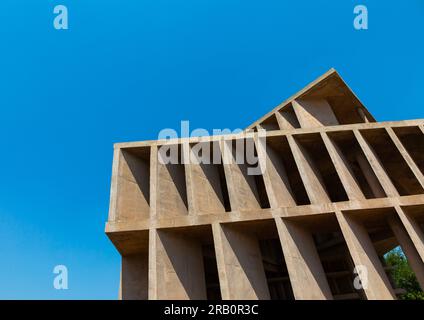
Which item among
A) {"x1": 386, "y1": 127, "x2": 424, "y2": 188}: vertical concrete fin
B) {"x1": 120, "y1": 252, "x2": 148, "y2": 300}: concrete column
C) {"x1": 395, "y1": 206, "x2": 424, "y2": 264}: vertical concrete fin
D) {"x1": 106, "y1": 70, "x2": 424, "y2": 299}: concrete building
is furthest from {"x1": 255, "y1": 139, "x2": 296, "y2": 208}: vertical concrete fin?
{"x1": 120, "y1": 252, "x2": 148, "y2": 300}: concrete column

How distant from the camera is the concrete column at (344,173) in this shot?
12.3 meters

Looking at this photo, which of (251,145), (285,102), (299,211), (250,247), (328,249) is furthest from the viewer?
(285,102)

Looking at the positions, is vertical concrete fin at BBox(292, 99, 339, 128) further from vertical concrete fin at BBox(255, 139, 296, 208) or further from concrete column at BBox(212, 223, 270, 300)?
concrete column at BBox(212, 223, 270, 300)

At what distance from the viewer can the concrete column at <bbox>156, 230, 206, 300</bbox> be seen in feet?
33.8

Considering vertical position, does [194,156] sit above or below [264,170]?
above

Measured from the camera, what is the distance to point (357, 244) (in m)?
11.0

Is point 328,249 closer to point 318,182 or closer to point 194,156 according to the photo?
point 318,182

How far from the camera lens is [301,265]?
35.3 ft

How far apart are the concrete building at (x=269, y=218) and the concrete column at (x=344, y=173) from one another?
6 centimetres

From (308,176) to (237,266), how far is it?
5572 millimetres

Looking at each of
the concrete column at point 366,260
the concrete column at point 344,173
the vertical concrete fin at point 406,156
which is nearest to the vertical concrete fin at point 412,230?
the concrete column at point 344,173

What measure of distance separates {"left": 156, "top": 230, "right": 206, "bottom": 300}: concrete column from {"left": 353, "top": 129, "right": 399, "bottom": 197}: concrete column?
9.14 metres
